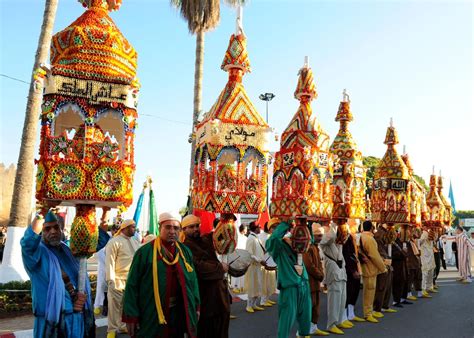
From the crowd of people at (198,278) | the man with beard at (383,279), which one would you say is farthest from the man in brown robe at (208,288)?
the man with beard at (383,279)

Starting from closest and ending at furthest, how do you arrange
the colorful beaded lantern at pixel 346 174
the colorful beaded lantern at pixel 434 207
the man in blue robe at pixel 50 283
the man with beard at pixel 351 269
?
1. the man in blue robe at pixel 50 283
2. the man with beard at pixel 351 269
3. the colorful beaded lantern at pixel 346 174
4. the colorful beaded lantern at pixel 434 207

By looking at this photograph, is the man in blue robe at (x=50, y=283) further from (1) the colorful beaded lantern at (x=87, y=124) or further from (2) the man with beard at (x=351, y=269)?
(2) the man with beard at (x=351, y=269)

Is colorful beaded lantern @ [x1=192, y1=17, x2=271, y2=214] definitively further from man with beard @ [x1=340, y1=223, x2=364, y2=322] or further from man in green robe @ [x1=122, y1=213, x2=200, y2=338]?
man in green robe @ [x1=122, y1=213, x2=200, y2=338]

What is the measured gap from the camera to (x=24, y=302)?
30.8 ft

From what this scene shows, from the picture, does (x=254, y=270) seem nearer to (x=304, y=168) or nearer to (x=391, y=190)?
(x=304, y=168)

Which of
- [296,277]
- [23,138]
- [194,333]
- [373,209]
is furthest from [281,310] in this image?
[23,138]

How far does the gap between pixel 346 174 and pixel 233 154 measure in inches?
152

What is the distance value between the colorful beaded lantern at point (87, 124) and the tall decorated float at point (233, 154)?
253 cm

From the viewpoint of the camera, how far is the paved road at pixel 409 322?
318 inches

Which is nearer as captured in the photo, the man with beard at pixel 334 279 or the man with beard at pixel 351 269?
the man with beard at pixel 334 279

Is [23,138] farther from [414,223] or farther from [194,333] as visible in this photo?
[414,223]

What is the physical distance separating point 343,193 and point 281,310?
4.94 m

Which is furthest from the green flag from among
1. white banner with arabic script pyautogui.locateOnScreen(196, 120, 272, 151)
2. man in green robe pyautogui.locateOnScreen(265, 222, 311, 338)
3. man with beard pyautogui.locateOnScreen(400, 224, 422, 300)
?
man with beard pyautogui.locateOnScreen(400, 224, 422, 300)

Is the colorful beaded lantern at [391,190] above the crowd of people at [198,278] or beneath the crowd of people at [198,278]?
above
